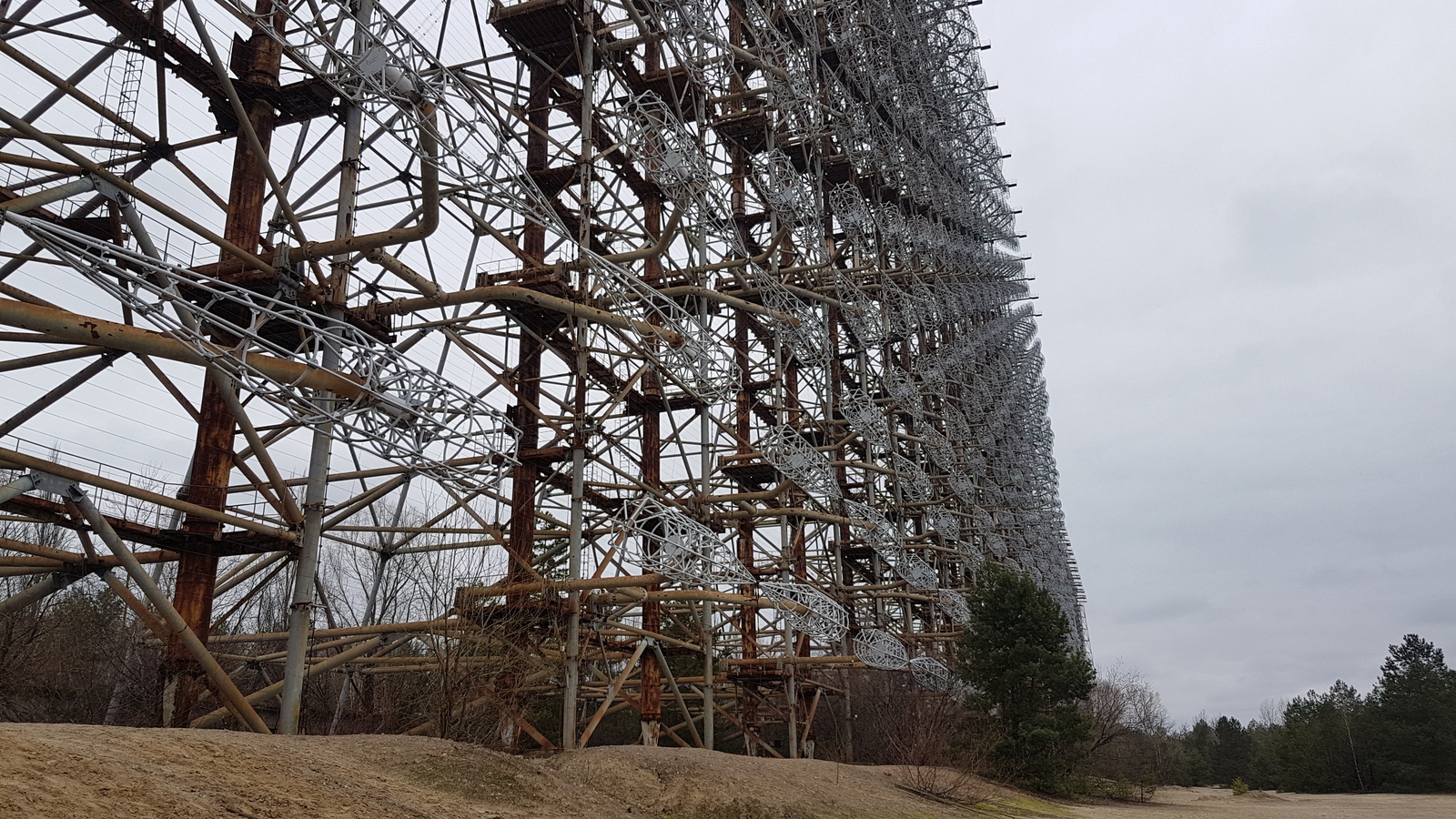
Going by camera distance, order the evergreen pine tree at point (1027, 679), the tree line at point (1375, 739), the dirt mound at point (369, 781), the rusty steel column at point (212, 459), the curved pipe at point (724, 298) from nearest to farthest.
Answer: the dirt mound at point (369, 781), the rusty steel column at point (212, 459), the curved pipe at point (724, 298), the evergreen pine tree at point (1027, 679), the tree line at point (1375, 739)

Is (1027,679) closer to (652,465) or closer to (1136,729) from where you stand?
(652,465)

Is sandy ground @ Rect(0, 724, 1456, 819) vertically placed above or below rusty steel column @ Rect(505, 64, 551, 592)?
below

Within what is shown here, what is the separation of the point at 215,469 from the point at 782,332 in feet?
43.4

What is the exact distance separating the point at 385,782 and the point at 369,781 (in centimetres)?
24

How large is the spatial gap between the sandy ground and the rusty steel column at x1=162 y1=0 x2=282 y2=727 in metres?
3.71

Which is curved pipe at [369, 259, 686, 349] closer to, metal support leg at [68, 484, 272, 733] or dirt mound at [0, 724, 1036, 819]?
metal support leg at [68, 484, 272, 733]

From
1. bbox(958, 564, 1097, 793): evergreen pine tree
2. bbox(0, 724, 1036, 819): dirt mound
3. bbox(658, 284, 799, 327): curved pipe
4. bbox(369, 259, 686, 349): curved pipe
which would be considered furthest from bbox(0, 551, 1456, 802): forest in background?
bbox(658, 284, 799, 327): curved pipe

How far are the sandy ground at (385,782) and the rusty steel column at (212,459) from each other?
146 inches

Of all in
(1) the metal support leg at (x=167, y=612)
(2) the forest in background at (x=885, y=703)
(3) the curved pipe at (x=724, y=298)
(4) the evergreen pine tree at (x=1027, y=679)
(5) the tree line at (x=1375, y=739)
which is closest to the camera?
(1) the metal support leg at (x=167, y=612)

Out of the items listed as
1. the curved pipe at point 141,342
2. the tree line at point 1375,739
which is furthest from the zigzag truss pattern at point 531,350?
the tree line at point 1375,739

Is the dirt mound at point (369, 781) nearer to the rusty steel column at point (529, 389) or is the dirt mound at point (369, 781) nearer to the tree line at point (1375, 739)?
the rusty steel column at point (529, 389)

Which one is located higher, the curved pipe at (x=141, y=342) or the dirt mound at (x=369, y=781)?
the curved pipe at (x=141, y=342)

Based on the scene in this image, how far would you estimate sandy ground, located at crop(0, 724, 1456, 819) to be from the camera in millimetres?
7621

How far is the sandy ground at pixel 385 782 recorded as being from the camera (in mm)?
7621
